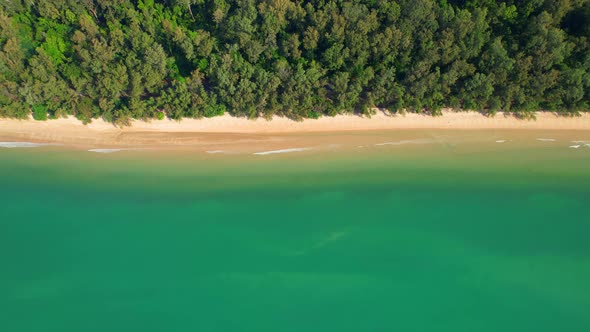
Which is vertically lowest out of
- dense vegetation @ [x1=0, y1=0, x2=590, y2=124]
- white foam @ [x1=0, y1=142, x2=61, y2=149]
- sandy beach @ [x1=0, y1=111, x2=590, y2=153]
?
Answer: white foam @ [x1=0, y1=142, x2=61, y2=149]

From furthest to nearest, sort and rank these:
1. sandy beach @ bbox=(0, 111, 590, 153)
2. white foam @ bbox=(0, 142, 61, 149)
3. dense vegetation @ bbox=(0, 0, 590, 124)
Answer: sandy beach @ bbox=(0, 111, 590, 153) < white foam @ bbox=(0, 142, 61, 149) < dense vegetation @ bbox=(0, 0, 590, 124)

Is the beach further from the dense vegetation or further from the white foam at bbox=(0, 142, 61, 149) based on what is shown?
the dense vegetation

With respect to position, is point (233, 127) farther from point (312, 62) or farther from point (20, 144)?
point (20, 144)

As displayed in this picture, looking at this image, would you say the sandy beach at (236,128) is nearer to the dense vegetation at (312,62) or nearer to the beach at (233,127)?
the beach at (233,127)

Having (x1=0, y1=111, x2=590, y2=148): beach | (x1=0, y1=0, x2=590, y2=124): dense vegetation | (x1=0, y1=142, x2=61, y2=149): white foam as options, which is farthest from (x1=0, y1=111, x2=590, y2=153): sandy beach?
(x1=0, y1=0, x2=590, y2=124): dense vegetation

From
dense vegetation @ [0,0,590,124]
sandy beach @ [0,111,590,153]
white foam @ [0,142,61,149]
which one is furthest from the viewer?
sandy beach @ [0,111,590,153]

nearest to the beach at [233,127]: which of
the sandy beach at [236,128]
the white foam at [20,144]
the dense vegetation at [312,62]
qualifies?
the sandy beach at [236,128]

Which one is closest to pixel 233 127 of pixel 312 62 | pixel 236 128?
pixel 236 128
